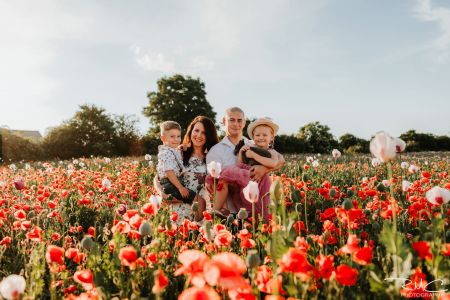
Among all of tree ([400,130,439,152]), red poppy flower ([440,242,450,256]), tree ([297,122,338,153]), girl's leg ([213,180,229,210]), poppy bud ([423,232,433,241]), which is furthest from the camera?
tree ([400,130,439,152])

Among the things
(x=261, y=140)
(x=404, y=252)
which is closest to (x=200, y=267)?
(x=404, y=252)

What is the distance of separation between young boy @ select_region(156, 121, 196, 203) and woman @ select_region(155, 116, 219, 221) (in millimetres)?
106

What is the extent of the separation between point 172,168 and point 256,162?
3.69ft

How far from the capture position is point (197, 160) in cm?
545

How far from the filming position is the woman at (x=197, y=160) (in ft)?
16.9

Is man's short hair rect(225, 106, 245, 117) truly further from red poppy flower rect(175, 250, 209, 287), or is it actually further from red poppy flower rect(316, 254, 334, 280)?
red poppy flower rect(175, 250, 209, 287)

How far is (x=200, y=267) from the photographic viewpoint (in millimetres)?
1437

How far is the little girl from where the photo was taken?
4.54m

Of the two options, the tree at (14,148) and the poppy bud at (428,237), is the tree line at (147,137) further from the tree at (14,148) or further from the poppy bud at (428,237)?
the poppy bud at (428,237)

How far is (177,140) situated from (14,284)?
12.7 ft

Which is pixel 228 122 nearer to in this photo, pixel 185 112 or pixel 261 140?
pixel 261 140

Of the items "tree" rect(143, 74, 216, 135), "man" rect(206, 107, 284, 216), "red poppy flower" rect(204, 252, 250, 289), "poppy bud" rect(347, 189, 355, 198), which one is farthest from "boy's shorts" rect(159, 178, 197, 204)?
"tree" rect(143, 74, 216, 135)

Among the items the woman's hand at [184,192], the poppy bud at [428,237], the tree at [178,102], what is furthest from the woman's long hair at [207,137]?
the tree at [178,102]

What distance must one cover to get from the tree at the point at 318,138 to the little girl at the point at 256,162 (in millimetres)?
28804
